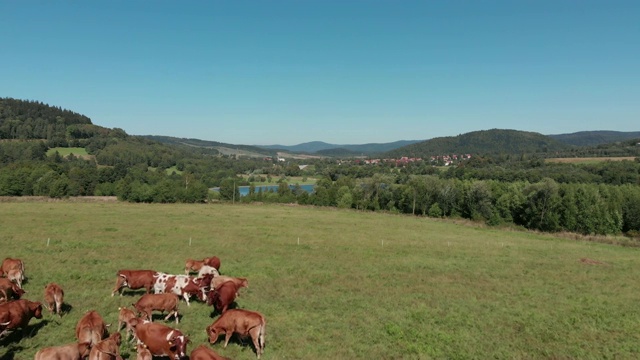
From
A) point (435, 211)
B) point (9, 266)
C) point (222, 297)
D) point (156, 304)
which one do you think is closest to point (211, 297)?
point (222, 297)

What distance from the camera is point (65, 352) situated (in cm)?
900

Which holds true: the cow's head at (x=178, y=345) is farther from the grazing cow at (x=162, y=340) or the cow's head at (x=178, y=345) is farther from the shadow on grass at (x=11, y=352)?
the shadow on grass at (x=11, y=352)

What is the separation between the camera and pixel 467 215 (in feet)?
275

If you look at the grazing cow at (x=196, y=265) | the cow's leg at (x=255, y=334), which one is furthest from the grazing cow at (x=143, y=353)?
the grazing cow at (x=196, y=265)

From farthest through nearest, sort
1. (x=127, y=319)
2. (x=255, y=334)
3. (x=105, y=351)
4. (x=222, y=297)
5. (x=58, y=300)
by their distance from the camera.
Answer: (x=222, y=297) → (x=58, y=300) → (x=127, y=319) → (x=255, y=334) → (x=105, y=351)

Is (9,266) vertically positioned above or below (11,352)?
above

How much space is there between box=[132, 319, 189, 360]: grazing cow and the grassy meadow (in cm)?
128

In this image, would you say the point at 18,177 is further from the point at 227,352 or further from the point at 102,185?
the point at 227,352

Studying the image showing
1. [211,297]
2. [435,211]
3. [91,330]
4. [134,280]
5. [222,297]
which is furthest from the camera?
[435,211]

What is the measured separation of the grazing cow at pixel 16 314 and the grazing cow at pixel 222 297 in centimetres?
564

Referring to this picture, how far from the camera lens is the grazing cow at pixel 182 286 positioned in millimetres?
15227

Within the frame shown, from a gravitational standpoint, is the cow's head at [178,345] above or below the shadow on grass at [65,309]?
above

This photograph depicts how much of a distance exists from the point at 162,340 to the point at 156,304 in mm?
3300

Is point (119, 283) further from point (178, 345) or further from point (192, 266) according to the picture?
point (178, 345)
